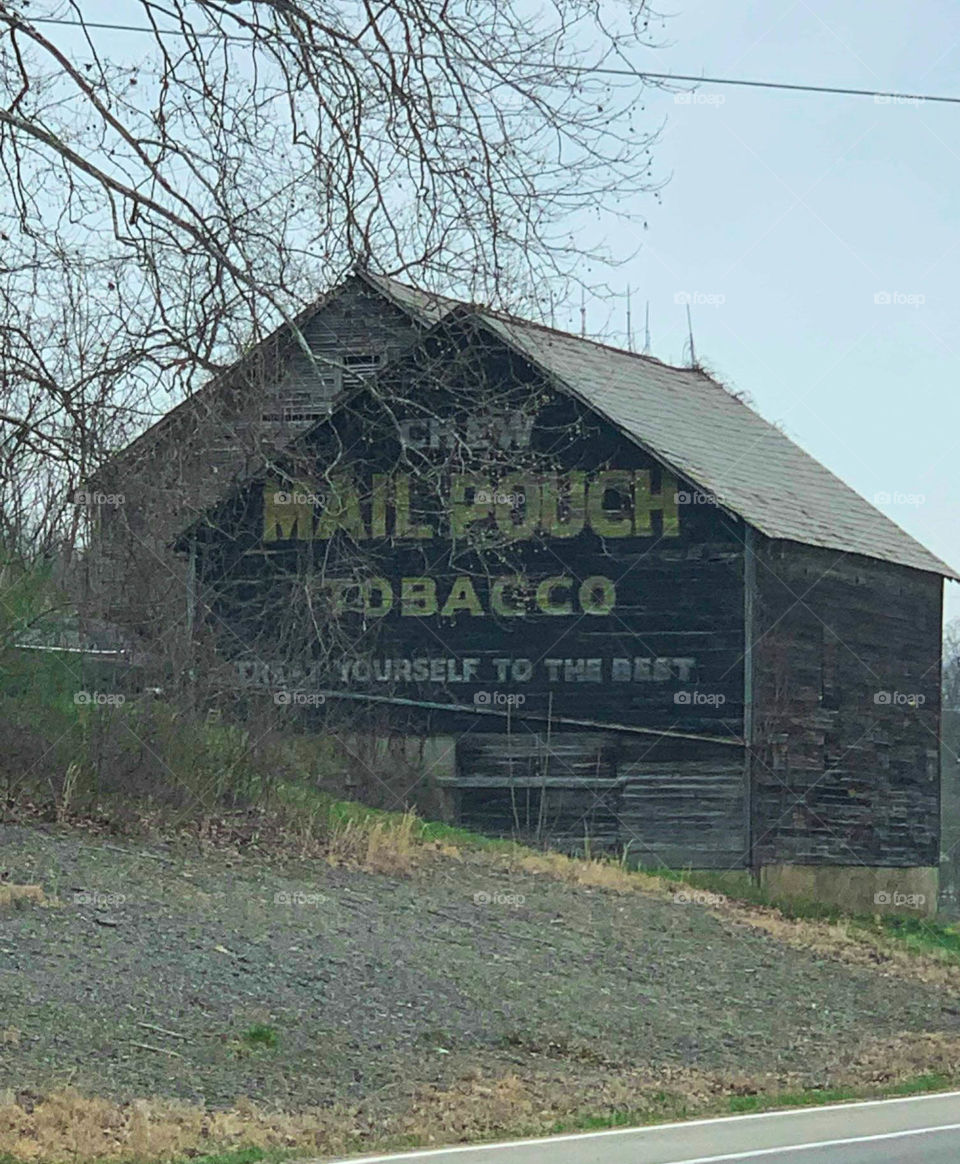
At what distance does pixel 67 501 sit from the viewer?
1594 cm

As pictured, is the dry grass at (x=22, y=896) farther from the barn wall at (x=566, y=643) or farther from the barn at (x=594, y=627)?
the barn wall at (x=566, y=643)

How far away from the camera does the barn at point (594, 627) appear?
27.3 meters

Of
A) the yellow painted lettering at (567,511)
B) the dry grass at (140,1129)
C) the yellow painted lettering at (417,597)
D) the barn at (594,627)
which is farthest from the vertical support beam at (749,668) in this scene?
the dry grass at (140,1129)

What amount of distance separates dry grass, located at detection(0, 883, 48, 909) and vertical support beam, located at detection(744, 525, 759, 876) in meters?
13.6

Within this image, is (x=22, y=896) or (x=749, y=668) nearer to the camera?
(x=22, y=896)

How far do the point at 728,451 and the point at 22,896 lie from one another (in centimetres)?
1843

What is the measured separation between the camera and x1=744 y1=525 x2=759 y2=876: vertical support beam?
88.7 ft

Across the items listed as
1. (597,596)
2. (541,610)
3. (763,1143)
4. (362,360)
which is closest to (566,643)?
(541,610)

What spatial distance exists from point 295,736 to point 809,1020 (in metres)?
9.78

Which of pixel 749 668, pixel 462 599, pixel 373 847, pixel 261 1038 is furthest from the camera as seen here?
pixel 462 599

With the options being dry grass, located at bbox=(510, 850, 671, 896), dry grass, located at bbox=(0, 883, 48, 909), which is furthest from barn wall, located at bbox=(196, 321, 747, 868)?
dry grass, located at bbox=(0, 883, 48, 909)

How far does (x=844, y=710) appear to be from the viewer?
29406 mm

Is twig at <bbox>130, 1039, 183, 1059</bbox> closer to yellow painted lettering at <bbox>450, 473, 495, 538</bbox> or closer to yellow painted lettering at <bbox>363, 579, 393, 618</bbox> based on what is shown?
yellow painted lettering at <bbox>450, 473, 495, 538</bbox>

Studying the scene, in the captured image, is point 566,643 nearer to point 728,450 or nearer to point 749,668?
point 749,668
